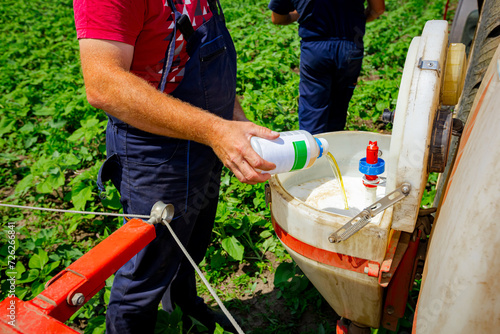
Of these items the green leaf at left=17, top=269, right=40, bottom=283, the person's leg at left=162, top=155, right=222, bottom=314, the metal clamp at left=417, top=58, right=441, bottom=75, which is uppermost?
the metal clamp at left=417, top=58, right=441, bottom=75

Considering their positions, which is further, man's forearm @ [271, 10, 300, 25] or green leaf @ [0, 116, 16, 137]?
green leaf @ [0, 116, 16, 137]

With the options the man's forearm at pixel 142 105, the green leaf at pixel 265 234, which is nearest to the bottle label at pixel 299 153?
the man's forearm at pixel 142 105

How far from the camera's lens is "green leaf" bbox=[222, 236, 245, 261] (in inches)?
98.4

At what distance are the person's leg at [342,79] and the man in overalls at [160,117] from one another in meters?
1.36

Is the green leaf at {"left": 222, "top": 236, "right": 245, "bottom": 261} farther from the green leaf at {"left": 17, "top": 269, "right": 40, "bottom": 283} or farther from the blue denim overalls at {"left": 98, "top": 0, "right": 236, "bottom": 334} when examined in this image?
the green leaf at {"left": 17, "top": 269, "right": 40, "bottom": 283}

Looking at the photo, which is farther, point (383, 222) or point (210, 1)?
point (210, 1)

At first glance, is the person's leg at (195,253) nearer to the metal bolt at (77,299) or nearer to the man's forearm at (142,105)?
the man's forearm at (142,105)

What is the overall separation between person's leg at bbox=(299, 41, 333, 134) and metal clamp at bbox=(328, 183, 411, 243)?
1995 mm

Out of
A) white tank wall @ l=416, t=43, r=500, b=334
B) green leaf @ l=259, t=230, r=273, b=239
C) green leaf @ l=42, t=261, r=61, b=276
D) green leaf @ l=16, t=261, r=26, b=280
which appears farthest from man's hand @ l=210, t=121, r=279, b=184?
green leaf @ l=16, t=261, r=26, b=280

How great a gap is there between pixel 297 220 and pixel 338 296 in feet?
1.22

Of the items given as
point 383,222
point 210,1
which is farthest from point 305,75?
point 383,222

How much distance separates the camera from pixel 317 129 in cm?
326

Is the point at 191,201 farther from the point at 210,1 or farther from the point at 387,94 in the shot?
the point at 387,94

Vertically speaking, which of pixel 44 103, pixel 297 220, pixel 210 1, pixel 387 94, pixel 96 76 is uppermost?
pixel 210 1
